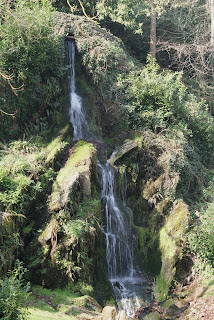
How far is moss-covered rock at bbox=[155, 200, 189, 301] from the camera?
401 inches

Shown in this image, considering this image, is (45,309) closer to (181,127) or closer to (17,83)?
(17,83)

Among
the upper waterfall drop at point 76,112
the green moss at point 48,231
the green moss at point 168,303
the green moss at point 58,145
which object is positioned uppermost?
the upper waterfall drop at point 76,112

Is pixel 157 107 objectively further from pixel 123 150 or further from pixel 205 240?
pixel 205 240

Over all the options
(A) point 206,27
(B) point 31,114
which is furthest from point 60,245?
(A) point 206,27

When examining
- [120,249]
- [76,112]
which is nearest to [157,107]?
[76,112]

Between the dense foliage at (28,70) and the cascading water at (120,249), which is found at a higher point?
the dense foliage at (28,70)

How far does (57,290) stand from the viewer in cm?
841

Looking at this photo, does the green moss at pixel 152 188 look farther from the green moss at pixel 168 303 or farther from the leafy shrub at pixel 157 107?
the green moss at pixel 168 303

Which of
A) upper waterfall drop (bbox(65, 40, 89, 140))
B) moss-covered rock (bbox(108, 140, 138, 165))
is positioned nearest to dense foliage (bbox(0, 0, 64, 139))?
upper waterfall drop (bbox(65, 40, 89, 140))

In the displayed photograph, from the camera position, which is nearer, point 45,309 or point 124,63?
point 45,309

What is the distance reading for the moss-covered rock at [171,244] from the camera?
33.4 ft

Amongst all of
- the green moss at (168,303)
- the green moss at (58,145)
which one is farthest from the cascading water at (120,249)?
the green moss at (58,145)

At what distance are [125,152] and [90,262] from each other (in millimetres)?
4914

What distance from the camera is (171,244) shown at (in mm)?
10672
